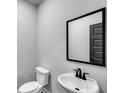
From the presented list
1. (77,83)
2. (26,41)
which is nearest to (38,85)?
(77,83)

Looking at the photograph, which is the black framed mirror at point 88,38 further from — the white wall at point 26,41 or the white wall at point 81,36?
the white wall at point 26,41

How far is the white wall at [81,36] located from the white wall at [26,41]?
1.42m

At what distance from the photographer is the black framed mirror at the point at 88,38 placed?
1.08 meters

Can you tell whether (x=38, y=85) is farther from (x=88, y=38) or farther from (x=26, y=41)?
(x=88, y=38)

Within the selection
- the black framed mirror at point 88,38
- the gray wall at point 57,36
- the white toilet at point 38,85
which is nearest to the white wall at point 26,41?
the gray wall at point 57,36

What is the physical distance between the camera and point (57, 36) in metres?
1.82

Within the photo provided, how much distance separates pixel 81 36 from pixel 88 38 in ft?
0.43

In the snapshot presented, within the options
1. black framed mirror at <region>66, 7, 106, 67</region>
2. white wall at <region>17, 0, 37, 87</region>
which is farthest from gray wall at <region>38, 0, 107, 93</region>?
white wall at <region>17, 0, 37, 87</region>

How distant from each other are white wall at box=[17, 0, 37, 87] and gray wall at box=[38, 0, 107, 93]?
195 mm
